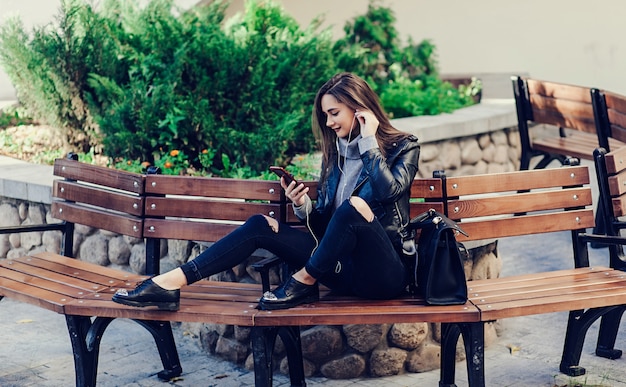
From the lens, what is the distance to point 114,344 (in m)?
5.23

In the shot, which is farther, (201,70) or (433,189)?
(201,70)

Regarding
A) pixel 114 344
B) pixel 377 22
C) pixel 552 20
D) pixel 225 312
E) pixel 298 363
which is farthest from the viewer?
pixel 552 20

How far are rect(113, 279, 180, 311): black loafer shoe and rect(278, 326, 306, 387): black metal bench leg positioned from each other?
19.9 inches

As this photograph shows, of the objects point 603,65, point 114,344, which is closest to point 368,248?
point 114,344

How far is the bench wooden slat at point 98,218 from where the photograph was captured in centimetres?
485

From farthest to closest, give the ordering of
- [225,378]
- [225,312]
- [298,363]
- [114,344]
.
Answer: [114,344] < [225,378] < [298,363] < [225,312]

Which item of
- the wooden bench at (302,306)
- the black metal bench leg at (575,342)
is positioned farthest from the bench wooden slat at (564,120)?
the black metal bench leg at (575,342)

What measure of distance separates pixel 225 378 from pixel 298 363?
1.52 feet

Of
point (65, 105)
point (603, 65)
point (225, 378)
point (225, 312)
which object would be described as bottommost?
point (225, 378)

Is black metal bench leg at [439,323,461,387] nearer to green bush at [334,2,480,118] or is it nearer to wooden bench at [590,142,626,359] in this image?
wooden bench at [590,142,626,359]

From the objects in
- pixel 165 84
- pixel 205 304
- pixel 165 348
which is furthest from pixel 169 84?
pixel 205 304

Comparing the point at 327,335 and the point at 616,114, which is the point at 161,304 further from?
the point at 616,114

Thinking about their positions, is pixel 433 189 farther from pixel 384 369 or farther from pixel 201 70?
pixel 201 70

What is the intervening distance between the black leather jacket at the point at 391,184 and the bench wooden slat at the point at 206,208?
1.79 feet
